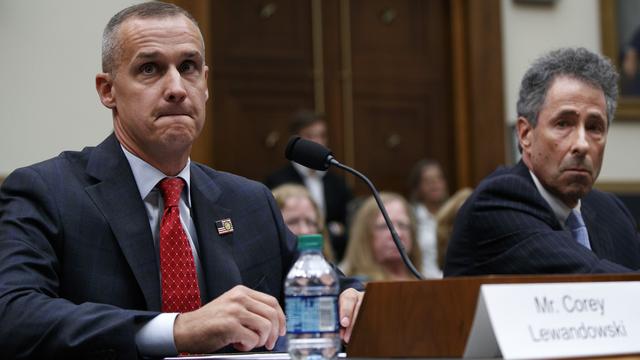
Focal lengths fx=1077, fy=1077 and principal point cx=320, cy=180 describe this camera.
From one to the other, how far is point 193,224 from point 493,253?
0.90m

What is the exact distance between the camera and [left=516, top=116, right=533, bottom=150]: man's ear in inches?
134

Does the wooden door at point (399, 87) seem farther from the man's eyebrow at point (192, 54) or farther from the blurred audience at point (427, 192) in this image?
the man's eyebrow at point (192, 54)

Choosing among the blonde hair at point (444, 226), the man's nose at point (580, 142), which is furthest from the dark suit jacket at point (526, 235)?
the blonde hair at point (444, 226)

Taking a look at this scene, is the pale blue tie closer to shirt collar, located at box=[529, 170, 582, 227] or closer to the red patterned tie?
shirt collar, located at box=[529, 170, 582, 227]

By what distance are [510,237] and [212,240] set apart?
2.87ft

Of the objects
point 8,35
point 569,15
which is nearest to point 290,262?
point 8,35

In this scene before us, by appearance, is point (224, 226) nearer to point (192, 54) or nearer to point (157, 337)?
point (192, 54)

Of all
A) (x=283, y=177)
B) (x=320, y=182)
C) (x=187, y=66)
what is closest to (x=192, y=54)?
(x=187, y=66)

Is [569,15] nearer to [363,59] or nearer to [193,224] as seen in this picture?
[363,59]

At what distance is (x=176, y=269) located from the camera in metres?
2.61

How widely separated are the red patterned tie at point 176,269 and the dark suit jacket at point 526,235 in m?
0.92

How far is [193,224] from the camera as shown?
2785 millimetres

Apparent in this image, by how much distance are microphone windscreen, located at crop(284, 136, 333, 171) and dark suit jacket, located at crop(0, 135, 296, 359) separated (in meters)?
0.33

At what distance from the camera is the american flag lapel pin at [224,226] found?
9.15ft
